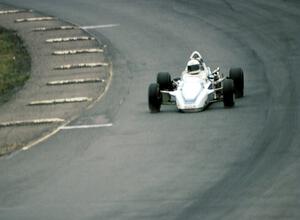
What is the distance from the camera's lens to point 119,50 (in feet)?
130

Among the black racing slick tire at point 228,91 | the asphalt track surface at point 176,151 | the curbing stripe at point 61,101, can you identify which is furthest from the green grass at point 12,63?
the black racing slick tire at point 228,91

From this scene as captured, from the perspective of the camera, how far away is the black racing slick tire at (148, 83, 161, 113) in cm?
3005

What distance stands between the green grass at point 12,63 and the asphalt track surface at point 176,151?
315 cm

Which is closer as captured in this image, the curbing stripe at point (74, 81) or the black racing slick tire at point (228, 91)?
the black racing slick tire at point (228, 91)

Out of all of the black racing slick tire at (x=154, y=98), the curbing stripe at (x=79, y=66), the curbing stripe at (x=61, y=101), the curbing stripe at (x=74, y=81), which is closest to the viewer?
the black racing slick tire at (x=154, y=98)

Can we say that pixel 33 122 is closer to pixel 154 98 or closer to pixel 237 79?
pixel 154 98

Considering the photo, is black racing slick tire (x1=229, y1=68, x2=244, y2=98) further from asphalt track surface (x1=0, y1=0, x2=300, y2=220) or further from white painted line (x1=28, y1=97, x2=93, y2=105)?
white painted line (x1=28, y1=97, x2=93, y2=105)

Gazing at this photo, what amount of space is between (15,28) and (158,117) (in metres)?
16.9

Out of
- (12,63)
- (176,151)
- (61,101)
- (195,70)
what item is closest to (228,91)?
(195,70)

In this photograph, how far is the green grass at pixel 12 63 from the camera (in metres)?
36.0

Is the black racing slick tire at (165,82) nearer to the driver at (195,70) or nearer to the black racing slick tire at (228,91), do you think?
the driver at (195,70)

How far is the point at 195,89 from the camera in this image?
2966 cm

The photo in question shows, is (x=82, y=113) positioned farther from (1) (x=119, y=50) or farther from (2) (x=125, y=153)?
(1) (x=119, y=50)

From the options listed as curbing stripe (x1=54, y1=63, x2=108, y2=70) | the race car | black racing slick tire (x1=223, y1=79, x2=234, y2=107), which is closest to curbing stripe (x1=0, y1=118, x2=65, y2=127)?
the race car
